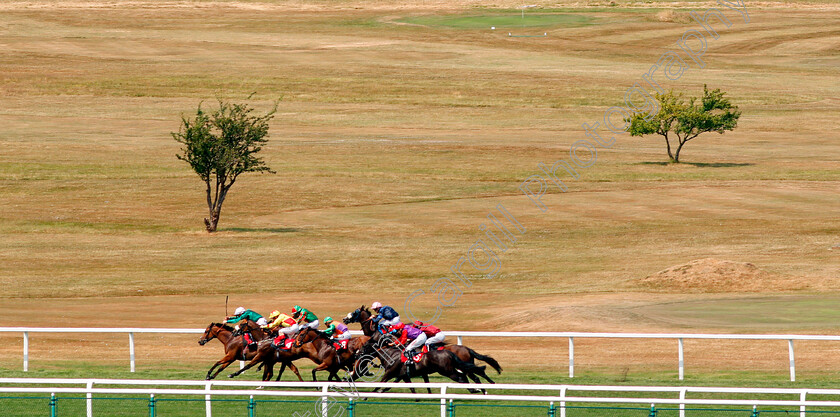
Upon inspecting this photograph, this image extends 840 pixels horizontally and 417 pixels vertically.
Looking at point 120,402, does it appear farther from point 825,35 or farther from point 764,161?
point 825,35

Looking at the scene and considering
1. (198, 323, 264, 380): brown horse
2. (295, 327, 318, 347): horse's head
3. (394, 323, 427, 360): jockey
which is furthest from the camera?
(198, 323, 264, 380): brown horse

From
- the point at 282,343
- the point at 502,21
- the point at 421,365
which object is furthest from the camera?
the point at 502,21

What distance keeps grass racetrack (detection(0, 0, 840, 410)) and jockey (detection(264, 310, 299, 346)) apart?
1468 millimetres

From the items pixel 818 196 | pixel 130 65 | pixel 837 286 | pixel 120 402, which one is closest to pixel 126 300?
pixel 120 402

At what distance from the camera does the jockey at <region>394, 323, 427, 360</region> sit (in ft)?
60.3

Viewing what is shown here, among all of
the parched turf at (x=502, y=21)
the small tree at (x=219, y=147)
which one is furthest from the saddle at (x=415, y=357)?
the parched turf at (x=502, y=21)

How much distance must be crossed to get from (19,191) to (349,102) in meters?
33.4

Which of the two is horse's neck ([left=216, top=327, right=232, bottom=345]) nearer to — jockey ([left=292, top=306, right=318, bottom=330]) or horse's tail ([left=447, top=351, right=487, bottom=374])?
jockey ([left=292, top=306, right=318, bottom=330])

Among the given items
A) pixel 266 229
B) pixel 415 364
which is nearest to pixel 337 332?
pixel 415 364

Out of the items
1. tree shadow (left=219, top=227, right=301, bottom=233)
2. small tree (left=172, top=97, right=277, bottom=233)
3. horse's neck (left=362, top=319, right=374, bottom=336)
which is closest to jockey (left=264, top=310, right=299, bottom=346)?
horse's neck (left=362, top=319, right=374, bottom=336)

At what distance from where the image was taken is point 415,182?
5991 centimetres

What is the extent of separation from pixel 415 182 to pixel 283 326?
131ft

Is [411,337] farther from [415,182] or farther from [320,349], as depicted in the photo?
[415,182]

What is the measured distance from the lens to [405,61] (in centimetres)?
9912
